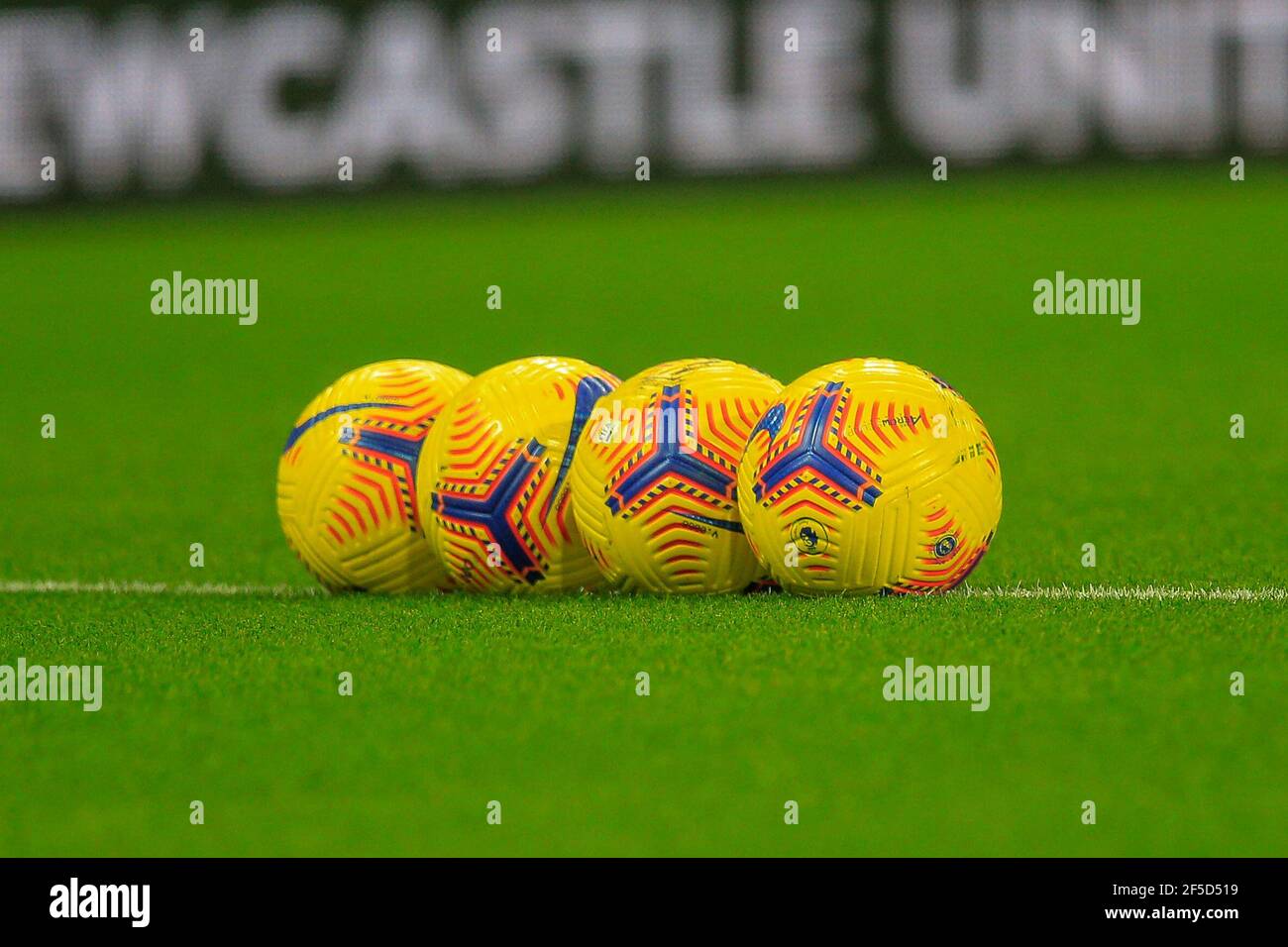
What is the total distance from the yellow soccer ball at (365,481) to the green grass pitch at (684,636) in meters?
0.22

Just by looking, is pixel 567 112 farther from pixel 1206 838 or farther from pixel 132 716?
pixel 1206 838

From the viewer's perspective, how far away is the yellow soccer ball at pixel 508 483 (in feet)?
25.9

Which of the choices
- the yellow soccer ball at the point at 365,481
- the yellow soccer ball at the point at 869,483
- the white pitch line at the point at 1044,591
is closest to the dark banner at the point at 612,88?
the white pitch line at the point at 1044,591

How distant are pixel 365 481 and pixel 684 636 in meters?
1.96

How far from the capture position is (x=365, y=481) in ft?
27.3

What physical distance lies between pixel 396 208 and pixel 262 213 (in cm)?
176

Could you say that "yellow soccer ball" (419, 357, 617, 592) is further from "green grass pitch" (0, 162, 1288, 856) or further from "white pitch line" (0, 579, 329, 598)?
"white pitch line" (0, 579, 329, 598)

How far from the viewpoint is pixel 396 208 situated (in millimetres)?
25125

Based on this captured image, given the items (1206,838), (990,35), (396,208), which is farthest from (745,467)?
(396,208)
